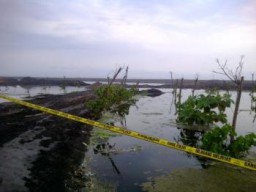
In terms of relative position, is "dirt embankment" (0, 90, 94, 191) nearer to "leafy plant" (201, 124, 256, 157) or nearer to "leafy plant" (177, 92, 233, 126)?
"leafy plant" (201, 124, 256, 157)

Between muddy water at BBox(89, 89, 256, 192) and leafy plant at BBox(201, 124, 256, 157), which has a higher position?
leafy plant at BBox(201, 124, 256, 157)

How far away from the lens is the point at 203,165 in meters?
10.5

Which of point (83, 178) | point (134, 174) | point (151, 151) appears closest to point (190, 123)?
point (151, 151)

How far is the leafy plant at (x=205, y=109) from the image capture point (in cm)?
1694

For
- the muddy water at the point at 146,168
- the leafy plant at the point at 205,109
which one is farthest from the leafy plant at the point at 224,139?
the leafy plant at the point at 205,109

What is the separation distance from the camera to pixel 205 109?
1758 cm

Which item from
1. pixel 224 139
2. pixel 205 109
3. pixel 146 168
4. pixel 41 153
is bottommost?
pixel 146 168

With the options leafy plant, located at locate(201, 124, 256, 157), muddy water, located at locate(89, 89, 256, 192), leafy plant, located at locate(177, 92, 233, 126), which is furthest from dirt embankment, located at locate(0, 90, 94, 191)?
leafy plant, located at locate(177, 92, 233, 126)

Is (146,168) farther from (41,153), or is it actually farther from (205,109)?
(205,109)

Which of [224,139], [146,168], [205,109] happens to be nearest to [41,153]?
[146,168]

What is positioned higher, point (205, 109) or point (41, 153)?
point (205, 109)

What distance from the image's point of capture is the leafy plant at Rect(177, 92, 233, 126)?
1694 cm

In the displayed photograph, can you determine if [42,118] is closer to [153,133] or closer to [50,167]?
[153,133]

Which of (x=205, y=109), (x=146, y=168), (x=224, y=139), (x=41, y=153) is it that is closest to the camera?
(x=146, y=168)
